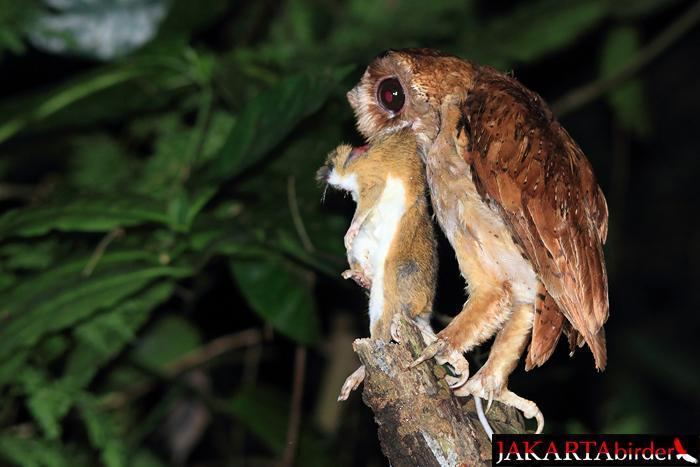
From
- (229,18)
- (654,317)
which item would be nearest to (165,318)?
(229,18)

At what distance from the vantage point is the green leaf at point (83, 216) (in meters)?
2.74

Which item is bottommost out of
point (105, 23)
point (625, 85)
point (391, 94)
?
point (391, 94)

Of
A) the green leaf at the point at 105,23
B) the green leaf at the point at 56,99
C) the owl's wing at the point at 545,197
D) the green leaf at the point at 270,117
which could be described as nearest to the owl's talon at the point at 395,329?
the owl's wing at the point at 545,197

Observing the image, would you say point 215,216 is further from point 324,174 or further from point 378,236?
point 378,236

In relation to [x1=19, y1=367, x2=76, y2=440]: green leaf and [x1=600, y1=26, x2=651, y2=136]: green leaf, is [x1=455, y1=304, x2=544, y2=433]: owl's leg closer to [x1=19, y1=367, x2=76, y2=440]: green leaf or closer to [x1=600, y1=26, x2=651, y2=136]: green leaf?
[x1=19, y1=367, x2=76, y2=440]: green leaf

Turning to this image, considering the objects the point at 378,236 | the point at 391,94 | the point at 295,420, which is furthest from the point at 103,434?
the point at 391,94

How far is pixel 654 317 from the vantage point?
6.31 m

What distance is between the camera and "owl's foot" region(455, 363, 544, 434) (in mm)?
2014

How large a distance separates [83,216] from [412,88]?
1.10m

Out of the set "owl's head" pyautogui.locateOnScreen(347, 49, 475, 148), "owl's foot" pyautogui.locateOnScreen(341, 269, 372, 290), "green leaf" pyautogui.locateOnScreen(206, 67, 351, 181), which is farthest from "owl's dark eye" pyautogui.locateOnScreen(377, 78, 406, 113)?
"owl's foot" pyautogui.locateOnScreen(341, 269, 372, 290)

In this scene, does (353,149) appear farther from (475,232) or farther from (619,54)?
(619,54)

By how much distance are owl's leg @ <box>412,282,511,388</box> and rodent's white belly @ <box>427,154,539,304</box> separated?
0.03 meters

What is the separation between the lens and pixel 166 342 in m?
4.04

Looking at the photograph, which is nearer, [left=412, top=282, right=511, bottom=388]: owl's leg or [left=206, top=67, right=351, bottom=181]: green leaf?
[left=412, top=282, right=511, bottom=388]: owl's leg
